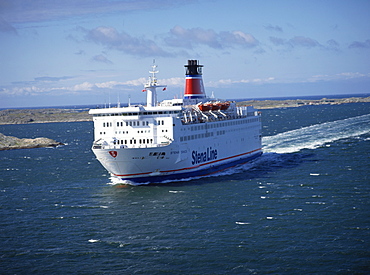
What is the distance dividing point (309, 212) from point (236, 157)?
22.5m

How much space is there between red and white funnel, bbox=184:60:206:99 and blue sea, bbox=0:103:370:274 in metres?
11.4

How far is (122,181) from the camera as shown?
4262cm

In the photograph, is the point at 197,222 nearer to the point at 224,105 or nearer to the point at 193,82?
the point at 224,105

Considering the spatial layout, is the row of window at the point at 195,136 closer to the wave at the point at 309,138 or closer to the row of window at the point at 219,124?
the row of window at the point at 219,124

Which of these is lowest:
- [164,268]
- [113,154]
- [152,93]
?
[164,268]

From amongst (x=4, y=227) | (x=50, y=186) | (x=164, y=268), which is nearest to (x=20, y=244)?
(x=4, y=227)

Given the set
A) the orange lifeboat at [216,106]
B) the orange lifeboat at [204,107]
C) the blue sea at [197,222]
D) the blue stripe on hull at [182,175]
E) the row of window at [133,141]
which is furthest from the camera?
the orange lifeboat at [216,106]

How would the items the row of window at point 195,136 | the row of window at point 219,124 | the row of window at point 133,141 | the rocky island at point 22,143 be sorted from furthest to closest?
the rocky island at point 22,143, the row of window at point 219,124, the row of window at point 195,136, the row of window at point 133,141

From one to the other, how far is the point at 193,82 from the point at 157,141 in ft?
55.5

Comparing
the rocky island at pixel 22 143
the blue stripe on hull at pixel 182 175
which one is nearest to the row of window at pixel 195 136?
the blue stripe on hull at pixel 182 175

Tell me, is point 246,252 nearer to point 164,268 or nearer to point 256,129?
point 164,268

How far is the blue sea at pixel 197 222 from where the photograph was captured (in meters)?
24.5

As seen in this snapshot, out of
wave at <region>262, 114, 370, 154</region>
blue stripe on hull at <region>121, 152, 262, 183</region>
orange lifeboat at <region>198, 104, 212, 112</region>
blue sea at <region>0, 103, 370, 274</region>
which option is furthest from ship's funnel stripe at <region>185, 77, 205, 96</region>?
wave at <region>262, 114, 370, 154</region>

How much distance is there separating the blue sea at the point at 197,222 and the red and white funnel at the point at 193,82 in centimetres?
1145
